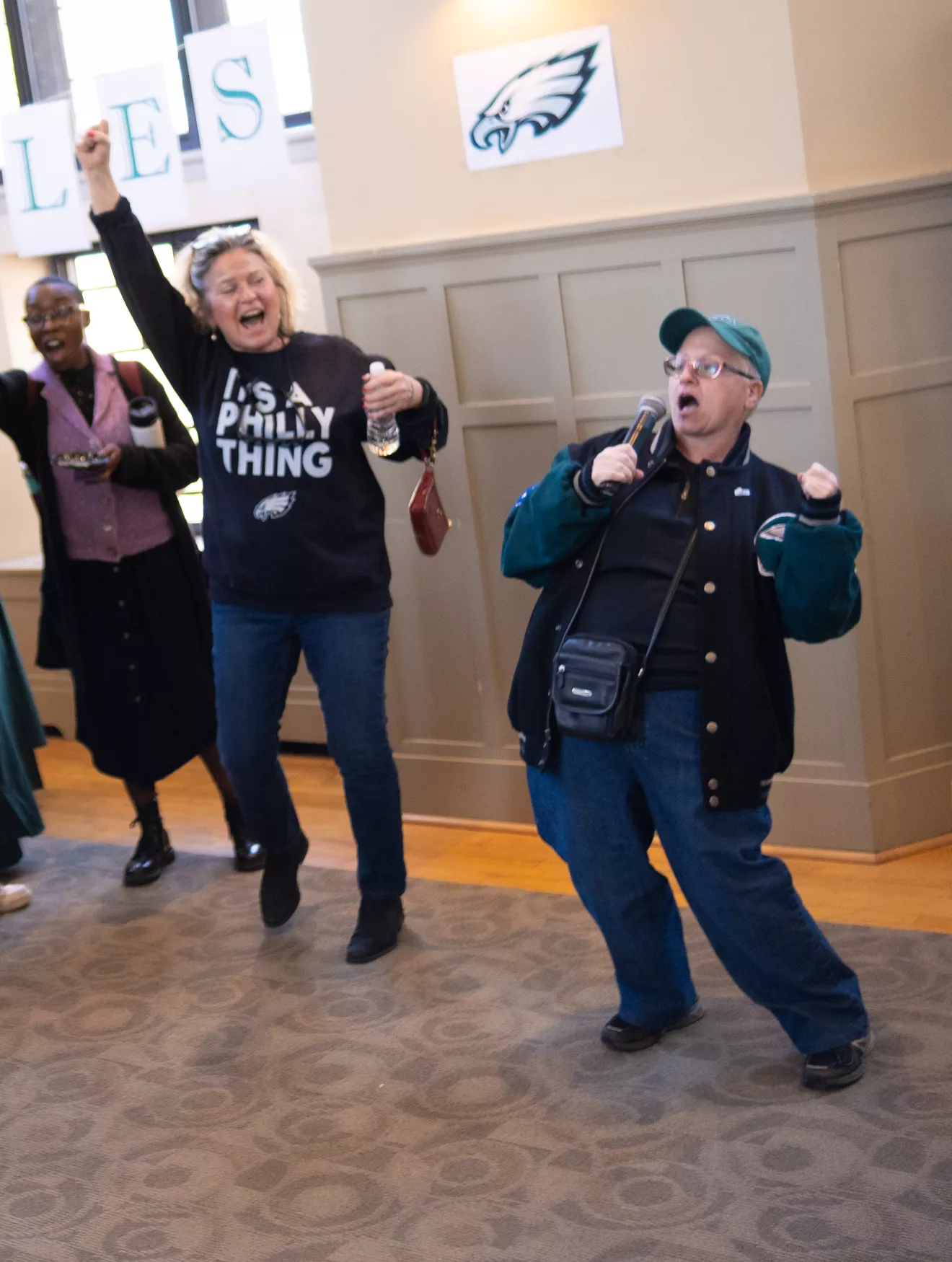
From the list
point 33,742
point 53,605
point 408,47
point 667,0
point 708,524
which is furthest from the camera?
point 33,742

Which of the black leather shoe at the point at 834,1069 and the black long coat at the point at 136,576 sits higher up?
the black long coat at the point at 136,576

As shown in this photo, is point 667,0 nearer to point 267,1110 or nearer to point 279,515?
point 279,515

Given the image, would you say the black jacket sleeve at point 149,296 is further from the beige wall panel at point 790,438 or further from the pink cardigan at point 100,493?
the beige wall panel at point 790,438

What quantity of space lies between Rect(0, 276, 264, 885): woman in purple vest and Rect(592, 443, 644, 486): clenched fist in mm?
1744

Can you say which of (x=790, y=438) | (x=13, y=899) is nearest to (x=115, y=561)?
(x=13, y=899)

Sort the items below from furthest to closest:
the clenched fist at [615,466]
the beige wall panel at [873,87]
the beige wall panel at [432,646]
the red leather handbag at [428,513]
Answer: the beige wall panel at [432,646] → the beige wall panel at [873,87] → the red leather handbag at [428,513] → the clenched fist at [615,466]

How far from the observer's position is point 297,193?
4773 millimetres

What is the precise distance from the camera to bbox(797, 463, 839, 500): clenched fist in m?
2.28

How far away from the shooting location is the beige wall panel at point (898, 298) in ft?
11.3

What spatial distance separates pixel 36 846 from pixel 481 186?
7.93ft

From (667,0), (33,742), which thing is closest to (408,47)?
(667,0)

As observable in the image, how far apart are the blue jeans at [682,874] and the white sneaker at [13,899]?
1880mm

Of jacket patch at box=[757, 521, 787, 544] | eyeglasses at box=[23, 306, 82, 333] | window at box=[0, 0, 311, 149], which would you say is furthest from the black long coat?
jacket patch at box=[757, 521, 787, 544]

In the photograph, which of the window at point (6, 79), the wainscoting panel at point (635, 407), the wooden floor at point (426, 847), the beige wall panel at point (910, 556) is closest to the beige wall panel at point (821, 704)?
the wainscoting panel at point (635, 407)
